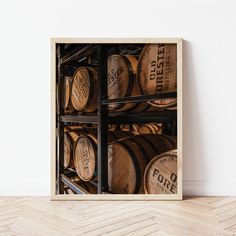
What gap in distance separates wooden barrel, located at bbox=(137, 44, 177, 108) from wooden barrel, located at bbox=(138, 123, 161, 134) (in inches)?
4.3

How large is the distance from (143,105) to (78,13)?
619 millimetres

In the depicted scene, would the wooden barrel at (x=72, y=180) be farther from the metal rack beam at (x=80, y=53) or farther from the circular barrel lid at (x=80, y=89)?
the metal rack beam at (x=80, y=53)

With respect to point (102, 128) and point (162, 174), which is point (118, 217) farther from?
point (102, 128)

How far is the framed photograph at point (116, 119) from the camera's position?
1687mm

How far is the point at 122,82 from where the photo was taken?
1.69 metres

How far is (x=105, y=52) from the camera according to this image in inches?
67.7

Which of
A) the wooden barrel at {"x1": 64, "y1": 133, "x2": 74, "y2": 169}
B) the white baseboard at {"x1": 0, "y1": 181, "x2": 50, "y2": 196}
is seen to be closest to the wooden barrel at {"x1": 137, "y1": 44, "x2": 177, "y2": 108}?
the wooden barrel at {"x1": 64, "y1": 133, "x2": 74, "y2": 169}

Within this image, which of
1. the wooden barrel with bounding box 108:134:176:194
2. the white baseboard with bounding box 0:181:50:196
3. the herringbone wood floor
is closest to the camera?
the herringbone wood floor

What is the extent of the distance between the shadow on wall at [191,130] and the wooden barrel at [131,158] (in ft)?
0.44

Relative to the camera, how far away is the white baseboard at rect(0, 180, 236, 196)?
1.77 m

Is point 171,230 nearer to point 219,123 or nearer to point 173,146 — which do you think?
point 173,146

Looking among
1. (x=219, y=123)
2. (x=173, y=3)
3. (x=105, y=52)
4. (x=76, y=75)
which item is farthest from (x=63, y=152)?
(x=173, y=3)

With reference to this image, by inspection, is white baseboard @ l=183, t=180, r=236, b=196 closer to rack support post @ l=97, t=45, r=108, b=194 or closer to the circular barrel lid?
rack support post @ l=97, t=45, r=108, b=194

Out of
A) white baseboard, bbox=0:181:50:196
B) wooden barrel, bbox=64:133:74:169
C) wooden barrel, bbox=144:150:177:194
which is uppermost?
wooden barrel, bbox=64:133:74:169
